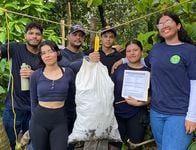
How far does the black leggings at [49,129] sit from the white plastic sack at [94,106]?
0.31 ft

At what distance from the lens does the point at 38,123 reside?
3.58 meters

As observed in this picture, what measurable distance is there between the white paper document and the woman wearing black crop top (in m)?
0.48

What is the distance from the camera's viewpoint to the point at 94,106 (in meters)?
3.48

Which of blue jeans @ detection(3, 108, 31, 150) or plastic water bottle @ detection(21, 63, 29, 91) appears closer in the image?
plastic water bottle @ detection(21, 63, 29, 91)

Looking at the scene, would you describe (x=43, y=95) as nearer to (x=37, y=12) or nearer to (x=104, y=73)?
(x=104, y=73)

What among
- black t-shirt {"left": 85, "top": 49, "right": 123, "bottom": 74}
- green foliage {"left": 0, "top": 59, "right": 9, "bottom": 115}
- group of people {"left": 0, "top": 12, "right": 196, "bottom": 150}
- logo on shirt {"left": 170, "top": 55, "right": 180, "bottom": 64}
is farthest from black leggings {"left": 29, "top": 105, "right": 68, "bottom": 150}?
green foliage {"left": 0, "top": 59, "right": 9, "bottom": 115}

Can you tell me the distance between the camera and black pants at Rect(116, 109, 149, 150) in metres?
3.65

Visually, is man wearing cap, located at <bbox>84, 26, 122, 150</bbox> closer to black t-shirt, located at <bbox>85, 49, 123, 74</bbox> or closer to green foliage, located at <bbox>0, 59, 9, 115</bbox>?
black t-shirt, located at <bbox>85, 49, 123, 74</bbox>

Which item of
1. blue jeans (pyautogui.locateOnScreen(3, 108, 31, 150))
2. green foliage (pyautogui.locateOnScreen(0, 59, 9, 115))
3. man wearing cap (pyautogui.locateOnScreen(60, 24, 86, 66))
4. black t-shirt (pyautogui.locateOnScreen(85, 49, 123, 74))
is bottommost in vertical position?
blue jeans (pyautogui.locateOnScreen(3, 108, 31, 150))

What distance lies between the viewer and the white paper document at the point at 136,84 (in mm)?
3529

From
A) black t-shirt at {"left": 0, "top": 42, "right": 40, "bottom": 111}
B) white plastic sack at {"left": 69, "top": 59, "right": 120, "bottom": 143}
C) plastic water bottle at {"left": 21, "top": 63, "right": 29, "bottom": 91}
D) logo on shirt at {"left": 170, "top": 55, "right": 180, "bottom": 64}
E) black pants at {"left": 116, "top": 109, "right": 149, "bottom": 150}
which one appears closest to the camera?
logo on shirt at {"left": 170, "top": 55, "right": 180, "bottom": 64}

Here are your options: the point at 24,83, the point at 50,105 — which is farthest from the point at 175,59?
the point at 24,83

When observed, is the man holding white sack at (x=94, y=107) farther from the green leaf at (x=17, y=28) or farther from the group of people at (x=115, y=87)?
the green leaf at (x=17, y=28)

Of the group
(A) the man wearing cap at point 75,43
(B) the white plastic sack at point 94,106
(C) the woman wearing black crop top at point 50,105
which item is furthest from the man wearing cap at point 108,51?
(C) the woman wearing black crop top at point 50,105
